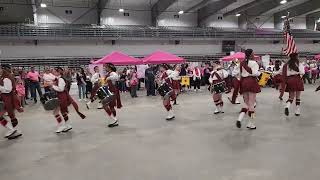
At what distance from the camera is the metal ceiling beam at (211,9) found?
24188 millimetres

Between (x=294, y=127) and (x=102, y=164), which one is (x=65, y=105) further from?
(x=294, y=127)

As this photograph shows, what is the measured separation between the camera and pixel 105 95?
7.88 meters

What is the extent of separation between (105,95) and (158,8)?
736 inches

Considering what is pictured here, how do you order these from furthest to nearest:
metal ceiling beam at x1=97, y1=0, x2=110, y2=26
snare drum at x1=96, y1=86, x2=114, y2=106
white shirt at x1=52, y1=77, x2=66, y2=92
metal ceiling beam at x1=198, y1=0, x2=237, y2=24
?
1. metal ceiling beam at x1=198, y1=0, x2=237, y2=24
2. metal ceiling beam at x1=97, y1=0, x2=110, y2=26
3. snare drum at x1=96, y1=86, x2=114, y2=106
4. white shirt at x1=52, y1=77, x2=66, y2=92

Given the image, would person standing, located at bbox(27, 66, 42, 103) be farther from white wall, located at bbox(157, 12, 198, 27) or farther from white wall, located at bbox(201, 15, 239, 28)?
white wall, located at bbox(201, 15, 239, 28)

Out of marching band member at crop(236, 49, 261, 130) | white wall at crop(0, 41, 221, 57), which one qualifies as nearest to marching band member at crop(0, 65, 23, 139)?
marching band member at crop(236, 49, 261, 130)

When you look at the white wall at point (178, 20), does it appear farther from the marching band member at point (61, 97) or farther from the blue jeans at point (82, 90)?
the marching band member at point (61, 97)

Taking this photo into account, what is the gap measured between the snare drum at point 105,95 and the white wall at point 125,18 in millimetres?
18171

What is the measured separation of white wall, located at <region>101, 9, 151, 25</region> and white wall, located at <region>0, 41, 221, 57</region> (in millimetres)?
1877

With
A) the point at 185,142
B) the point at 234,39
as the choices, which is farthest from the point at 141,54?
the point at 185,142

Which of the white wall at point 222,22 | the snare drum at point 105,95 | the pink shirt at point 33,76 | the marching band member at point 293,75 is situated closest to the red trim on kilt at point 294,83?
the marching band member at point 293,75

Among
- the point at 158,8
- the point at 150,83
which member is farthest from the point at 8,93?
the point at 158,8

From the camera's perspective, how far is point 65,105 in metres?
7.49

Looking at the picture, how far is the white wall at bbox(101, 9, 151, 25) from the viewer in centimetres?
2528
